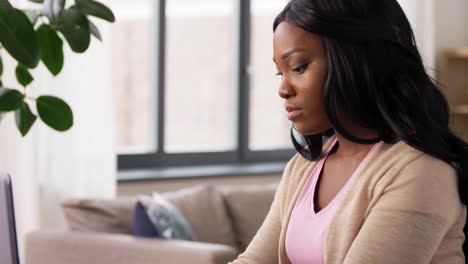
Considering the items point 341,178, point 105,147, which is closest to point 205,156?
point 105,147

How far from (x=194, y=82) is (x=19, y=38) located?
3.24 meters

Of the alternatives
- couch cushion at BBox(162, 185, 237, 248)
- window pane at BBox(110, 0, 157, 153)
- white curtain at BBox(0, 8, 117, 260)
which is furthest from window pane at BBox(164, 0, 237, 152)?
couch cushion at BBox(162, 185, 237, 248)

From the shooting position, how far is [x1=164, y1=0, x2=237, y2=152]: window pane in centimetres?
541

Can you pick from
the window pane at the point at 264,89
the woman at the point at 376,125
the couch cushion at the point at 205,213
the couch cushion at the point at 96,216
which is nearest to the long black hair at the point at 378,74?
the woman at the point at 376,125

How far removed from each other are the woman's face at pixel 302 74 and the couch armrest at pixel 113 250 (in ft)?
6.28

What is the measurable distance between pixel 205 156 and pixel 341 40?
12.3 ft

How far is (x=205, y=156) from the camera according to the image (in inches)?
210

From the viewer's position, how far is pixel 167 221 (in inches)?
154

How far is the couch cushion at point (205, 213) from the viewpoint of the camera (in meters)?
4.26

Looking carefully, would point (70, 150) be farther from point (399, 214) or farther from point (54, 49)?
point (399, 214)

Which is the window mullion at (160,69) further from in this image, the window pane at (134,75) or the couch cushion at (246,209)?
the couch cushion at (246,209)

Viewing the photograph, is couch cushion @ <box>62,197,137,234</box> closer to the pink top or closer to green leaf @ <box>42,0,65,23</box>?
green leaf @ <box>42,0,65,23</box>

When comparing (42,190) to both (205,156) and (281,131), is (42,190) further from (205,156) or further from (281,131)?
(281,131)

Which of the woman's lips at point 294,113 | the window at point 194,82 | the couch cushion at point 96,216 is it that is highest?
the woman's lips at point 294,113
